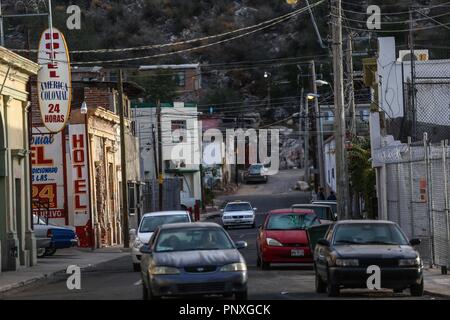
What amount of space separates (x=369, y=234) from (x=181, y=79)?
268ft

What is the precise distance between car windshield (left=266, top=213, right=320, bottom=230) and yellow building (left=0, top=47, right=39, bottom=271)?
8396mm

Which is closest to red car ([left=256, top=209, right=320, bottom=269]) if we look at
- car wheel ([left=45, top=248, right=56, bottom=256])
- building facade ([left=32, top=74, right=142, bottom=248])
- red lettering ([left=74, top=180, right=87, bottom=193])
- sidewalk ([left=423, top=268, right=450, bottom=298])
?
sidewalk ([left=423, top=268, right=450, bottom=298])

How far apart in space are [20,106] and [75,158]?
43.2 feet

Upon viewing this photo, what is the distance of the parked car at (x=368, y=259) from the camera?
17.9 metres

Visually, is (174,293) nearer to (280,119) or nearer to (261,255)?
(261,255)

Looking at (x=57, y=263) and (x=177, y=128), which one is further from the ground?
(x=177, y=128)

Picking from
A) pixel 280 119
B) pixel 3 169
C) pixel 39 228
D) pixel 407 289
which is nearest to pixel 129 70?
pixel 280 119

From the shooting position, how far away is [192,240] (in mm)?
17969

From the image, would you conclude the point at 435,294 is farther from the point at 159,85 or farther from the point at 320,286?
the point at 159,85

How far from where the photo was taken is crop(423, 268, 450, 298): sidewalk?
18830 mm

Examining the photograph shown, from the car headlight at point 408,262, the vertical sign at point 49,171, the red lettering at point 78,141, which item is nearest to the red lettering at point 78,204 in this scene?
the vertical sign at point 49,171

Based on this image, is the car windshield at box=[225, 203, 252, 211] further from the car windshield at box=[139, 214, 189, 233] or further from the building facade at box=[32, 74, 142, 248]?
the car windshield at box=[139, 214, 189, 233]

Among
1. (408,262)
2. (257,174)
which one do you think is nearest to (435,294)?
(408,262)
